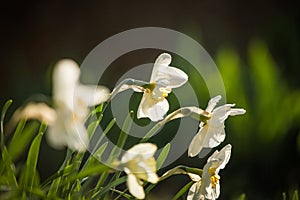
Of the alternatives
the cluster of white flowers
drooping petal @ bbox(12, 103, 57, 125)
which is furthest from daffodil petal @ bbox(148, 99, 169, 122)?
drooping petal @ bbox(12, 103, 57, 125)

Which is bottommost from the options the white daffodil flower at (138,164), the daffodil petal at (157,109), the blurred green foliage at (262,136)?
the blurred green foliage at (262,136)

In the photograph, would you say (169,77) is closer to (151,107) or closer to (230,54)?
(151,107)

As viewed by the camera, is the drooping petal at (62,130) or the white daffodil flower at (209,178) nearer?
the drooping petal at (62,130)

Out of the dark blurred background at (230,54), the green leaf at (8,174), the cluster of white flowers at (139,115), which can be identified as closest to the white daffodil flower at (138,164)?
the cluster of white flowers at (139,115)

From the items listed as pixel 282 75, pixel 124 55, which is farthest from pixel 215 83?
pixel 124 55

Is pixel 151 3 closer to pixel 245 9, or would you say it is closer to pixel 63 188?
pixel 245 9

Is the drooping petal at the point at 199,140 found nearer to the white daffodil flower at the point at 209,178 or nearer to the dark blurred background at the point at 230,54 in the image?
the white daffodil flower at the point at 209,178
